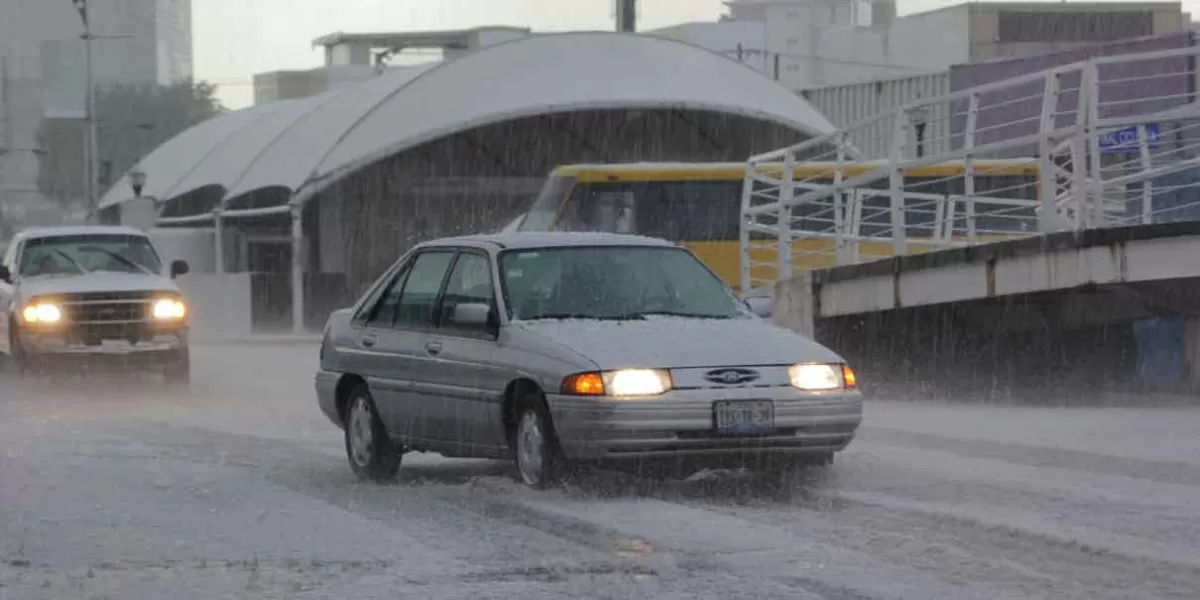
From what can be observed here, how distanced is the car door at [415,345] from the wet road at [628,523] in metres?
0.41

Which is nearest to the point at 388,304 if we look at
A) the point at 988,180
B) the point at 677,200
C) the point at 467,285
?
the point at 467,285

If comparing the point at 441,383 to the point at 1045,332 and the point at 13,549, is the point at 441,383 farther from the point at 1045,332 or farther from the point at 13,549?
the point at 1045,332

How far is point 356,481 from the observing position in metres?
12.7

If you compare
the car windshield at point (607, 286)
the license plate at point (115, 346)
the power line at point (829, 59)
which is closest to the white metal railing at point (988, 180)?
the car windshield at point (607, 286)

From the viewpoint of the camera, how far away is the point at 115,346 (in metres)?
23.5

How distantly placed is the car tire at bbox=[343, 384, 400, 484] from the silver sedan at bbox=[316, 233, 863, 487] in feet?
0.04

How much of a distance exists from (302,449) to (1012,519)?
642 cm

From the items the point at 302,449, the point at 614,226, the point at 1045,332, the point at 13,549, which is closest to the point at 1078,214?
the point at 1045,332

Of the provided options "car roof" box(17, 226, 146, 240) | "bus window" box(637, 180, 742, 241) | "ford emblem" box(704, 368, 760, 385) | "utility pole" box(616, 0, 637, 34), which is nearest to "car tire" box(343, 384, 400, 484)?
"ford emblem" box(704, 368, 760, 385)

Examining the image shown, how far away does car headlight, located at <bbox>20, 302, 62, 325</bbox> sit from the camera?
23.5 meters

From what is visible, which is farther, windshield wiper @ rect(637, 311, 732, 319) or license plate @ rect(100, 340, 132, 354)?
license plate @ rect(100, 340, 132, 354)

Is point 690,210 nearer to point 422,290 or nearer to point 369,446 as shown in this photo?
point 422,290

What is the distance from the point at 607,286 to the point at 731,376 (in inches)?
57.2

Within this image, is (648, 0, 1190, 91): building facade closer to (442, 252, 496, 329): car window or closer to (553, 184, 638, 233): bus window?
(553, 184, 638, 233): bus window
